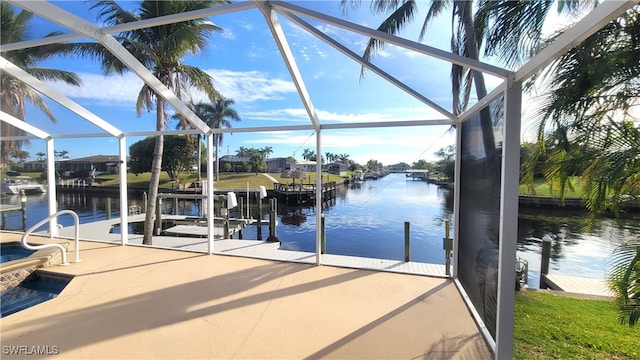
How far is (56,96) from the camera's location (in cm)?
396

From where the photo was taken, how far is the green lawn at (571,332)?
2.80m

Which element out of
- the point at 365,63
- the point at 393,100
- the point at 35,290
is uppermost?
the point at 365,63

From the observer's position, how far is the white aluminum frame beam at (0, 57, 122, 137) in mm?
3590

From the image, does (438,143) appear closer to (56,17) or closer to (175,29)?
(56,17)

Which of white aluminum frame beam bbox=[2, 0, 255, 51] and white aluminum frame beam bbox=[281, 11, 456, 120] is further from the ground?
white aluminum frame beam bbox=[2, 0, 255, 51]

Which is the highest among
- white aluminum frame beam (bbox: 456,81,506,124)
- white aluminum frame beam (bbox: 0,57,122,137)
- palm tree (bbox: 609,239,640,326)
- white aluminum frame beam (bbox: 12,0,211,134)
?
white aluminum frame beam (bbox: 12,0,211,134)

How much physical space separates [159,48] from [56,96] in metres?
3.25

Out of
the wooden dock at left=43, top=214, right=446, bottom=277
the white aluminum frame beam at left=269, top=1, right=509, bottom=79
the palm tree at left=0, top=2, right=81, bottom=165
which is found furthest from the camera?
the palm tree at left=0, top=2, right=81, bottom=165

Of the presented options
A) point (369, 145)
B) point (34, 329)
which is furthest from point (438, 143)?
point (369, 145)

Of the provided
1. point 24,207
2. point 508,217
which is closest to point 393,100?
point 508,217

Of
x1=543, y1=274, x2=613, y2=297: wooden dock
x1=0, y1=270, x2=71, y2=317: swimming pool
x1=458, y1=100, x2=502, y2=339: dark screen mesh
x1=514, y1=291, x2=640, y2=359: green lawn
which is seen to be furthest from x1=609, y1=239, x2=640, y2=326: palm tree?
x1=0, y1=270, x2=71, y2=317: swimming pool

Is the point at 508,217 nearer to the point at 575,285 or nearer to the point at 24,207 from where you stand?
the point at 575,285

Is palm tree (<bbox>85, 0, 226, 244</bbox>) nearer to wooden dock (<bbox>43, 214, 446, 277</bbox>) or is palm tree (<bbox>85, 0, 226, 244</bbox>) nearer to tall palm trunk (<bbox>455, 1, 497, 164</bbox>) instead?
wooden dock (<bbox>43, 214, 446, 277</bbox>)

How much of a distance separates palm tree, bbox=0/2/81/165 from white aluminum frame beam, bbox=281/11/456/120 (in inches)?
196
